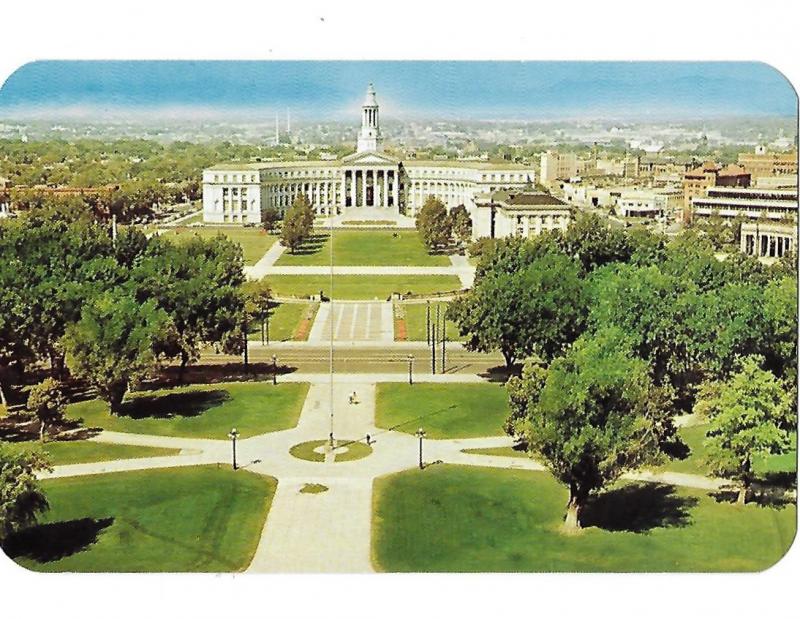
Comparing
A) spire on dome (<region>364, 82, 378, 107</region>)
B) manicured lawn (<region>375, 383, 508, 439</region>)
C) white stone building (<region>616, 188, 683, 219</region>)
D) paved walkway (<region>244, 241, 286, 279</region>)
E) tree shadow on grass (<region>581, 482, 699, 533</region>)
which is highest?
spire on dome (<region>364, 82, 378, 107</region>)

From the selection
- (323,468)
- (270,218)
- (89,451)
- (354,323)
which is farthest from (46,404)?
(270,218)

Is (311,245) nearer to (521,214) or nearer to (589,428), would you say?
(521,214)

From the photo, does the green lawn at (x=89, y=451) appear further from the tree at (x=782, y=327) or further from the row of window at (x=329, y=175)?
the tree at (x=782, y=327)

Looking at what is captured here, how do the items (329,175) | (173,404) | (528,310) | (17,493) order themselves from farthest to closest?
1. (329,175)
2. (528,310)
3. (173,404)
4. (17,493)

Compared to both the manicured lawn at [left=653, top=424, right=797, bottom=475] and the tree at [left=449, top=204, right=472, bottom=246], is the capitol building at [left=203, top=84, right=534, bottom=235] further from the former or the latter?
the manicured lawn at [left=653, top=424, right=797, bottom=475]

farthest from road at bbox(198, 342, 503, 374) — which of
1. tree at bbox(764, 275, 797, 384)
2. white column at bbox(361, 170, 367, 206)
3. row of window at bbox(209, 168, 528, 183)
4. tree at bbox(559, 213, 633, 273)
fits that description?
tree at bbox(764, 275, 797, 384)

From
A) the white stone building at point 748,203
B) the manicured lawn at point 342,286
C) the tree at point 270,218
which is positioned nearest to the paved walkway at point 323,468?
the manicured lawn at point 342,286
